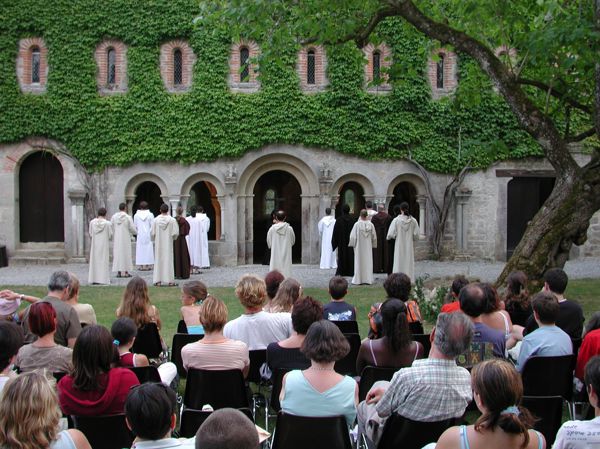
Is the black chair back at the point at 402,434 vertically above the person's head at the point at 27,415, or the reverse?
Result: the person's head at the point at 27,415

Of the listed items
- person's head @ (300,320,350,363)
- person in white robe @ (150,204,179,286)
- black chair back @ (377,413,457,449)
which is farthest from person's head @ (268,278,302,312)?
person in white robe @ (150,204,179,286)

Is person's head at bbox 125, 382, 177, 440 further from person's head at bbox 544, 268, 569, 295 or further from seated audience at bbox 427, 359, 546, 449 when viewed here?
person's head at bbox 544, 268, 569, 295

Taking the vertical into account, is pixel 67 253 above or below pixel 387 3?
below

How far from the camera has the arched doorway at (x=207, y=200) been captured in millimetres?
24562

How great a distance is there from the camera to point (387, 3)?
12688mm

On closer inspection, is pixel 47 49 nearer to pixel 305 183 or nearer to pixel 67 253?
pixel 67 253

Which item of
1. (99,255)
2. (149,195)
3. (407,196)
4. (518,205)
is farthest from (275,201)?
(99,255)

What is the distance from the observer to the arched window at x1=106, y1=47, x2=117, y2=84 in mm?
22344

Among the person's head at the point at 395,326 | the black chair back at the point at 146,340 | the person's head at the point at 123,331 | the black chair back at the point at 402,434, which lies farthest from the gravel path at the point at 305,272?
the black chair back at the point at 402,434

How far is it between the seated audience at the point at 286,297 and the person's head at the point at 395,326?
1.87 metres

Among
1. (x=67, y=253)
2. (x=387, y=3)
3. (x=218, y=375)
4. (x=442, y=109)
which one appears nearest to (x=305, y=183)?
(x=442, y=109)

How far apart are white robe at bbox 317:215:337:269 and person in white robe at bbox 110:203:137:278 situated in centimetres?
507

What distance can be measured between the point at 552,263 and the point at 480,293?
247 inches

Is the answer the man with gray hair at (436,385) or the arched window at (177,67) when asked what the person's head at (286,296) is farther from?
the arched window at (177,67)
